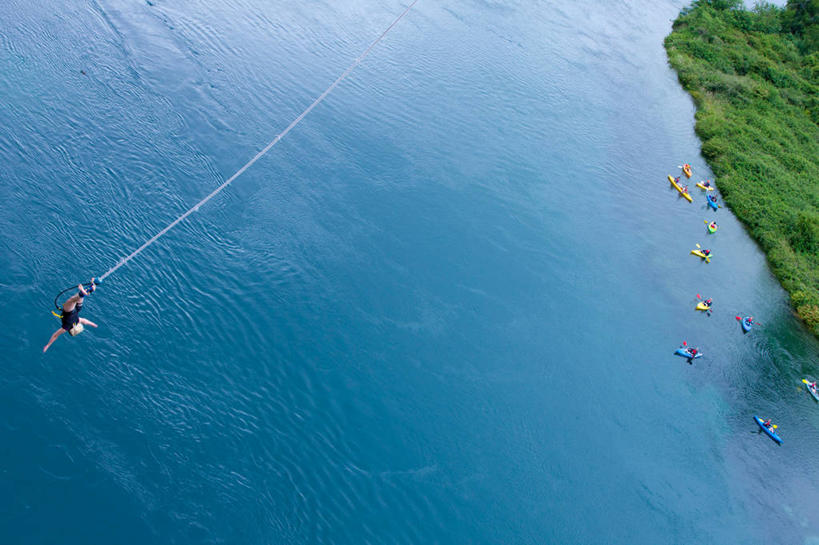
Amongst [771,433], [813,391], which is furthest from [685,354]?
[813,391]

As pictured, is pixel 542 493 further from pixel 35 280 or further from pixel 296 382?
pixel 35 280

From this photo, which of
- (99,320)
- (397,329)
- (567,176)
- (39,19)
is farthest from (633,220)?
(39,19)

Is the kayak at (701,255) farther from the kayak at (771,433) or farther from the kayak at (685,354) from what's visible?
the kayak at (771,433)

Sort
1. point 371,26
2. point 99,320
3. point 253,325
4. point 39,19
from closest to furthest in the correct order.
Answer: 1. point 99,320
2. point 253,325
3. point 39,19
4. point 371,26

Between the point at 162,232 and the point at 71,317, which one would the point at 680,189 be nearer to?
the point at 162,232

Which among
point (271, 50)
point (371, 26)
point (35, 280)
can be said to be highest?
point (371, 26)

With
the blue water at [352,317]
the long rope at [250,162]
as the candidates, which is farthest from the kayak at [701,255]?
the long rope at [250,162]

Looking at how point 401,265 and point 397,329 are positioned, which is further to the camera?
point 401,265

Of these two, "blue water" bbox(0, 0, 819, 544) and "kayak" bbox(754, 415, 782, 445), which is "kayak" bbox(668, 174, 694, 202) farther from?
"kayak" bbox(754, 415, 782, 445)

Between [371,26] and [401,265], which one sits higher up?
[371,26]
